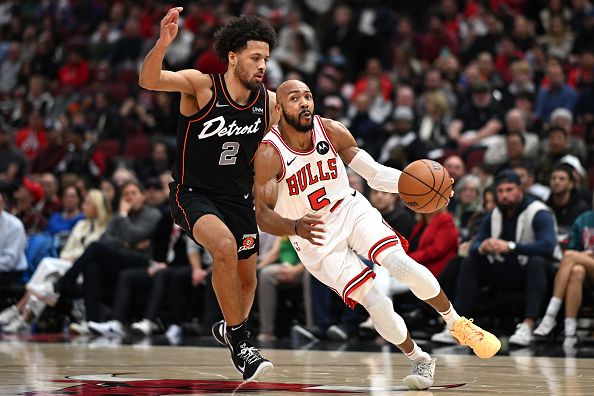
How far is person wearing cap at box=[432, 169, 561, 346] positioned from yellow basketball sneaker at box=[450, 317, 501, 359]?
2.99 meters

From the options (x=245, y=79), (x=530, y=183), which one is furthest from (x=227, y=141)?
(x=530, y=183)

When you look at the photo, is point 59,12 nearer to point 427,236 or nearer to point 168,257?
point 168,257

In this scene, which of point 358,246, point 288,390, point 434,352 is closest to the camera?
point 288,390

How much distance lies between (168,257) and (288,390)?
18.9ft

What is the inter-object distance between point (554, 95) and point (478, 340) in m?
6.87

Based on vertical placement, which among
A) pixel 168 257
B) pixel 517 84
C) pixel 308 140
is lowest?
pixel 168 257

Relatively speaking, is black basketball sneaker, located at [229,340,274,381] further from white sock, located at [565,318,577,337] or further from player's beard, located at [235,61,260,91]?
white sock, located at [565,318,577,337]

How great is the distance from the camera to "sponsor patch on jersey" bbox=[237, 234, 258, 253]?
6.02 metres

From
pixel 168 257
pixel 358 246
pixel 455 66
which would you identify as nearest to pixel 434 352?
pixel 358 246

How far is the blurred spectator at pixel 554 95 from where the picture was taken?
37.8 ft

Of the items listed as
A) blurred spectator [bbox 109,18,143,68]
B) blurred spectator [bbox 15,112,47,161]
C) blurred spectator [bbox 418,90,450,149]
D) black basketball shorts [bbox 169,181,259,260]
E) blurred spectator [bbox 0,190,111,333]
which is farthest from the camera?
blurred spectator [bbox 109,18,143,68]

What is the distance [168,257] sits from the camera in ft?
34.9

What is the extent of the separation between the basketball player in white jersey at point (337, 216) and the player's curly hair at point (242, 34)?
43 cm

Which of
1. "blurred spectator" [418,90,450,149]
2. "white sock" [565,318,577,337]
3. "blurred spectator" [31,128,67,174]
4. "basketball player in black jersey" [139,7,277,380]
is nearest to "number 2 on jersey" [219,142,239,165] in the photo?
"basketball player in black jersey" [139,7,277,380]
